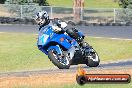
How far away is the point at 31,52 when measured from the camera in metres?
25.8

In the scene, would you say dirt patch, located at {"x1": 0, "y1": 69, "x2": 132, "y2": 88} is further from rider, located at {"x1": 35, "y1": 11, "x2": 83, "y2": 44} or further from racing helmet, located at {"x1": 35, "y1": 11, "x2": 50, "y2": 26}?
racing helmet, located at {"x1": 35, "y1": 11, "x2": 50, "y2": 26}

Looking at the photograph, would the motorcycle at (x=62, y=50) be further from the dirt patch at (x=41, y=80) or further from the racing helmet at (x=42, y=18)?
the dirt patch at (x=41, y=80)

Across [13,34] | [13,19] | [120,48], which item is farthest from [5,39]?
[13,19]

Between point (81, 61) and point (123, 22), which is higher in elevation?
point (81, 61)

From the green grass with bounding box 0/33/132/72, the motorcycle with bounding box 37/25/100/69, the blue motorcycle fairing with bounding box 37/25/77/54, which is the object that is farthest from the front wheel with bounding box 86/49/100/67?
the green grass with bounding box 0/33/132/72

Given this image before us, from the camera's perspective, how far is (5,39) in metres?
32.6

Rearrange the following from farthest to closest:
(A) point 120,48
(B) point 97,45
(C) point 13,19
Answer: (C) point 13,19 → (B) point 97,45 → (A) point 120,48

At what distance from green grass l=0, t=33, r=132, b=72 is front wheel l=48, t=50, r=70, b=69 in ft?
33.1

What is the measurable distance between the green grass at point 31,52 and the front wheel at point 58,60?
10077 millimetres

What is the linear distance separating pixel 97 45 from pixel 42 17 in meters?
17.7

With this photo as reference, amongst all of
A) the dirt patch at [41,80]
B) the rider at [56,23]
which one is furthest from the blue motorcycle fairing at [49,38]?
the dirt patch at [41,80]

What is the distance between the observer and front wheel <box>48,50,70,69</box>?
11406mm

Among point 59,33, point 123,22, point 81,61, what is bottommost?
point 123,22

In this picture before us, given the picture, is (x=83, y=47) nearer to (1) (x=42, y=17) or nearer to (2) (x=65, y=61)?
(2) (x=65, y=61)
